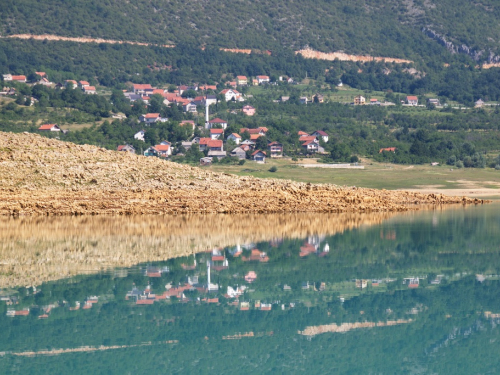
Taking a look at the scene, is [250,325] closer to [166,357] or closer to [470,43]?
[166,357]

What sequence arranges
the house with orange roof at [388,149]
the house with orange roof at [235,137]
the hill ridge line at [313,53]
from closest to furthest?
the house with orange roof at [388,149]
the house with orange roof at [235,137]
the hill ridge line at [313,53]

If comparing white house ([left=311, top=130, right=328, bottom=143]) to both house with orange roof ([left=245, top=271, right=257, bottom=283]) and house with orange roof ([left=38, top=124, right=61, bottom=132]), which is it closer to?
house with orange roof ([left=38, top=124, right=61, bottom=132])

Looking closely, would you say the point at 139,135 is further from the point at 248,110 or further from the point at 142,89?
the point at 142,89

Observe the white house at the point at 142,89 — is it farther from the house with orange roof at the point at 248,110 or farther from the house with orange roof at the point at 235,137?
the house with orange roof at the point at 235,137

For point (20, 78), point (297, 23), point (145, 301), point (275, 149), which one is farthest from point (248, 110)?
point (145, 301)

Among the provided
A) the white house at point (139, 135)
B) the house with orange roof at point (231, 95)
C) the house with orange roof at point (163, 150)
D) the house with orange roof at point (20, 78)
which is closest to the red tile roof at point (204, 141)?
the house with orange roof at point (163, 150)
